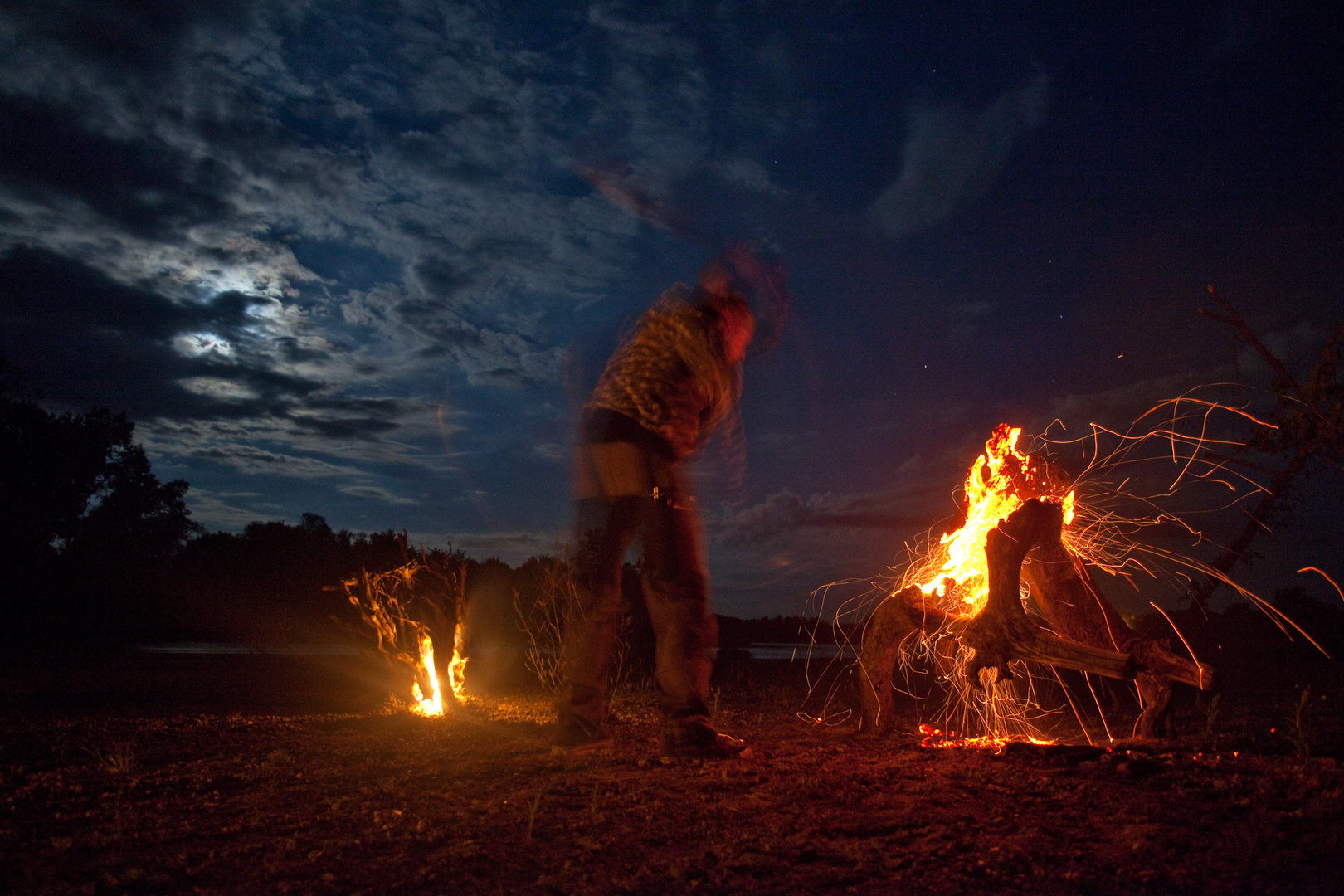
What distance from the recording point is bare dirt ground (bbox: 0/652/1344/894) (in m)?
1.77

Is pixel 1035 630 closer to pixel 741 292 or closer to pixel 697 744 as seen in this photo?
pixel 697 744

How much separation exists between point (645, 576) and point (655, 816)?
1.36 meters

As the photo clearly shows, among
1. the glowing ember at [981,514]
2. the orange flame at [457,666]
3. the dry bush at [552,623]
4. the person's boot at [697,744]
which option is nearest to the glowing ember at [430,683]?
the orange flame at [457,666]

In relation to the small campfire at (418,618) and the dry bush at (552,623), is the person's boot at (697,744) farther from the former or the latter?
the dry bush at (552,623)

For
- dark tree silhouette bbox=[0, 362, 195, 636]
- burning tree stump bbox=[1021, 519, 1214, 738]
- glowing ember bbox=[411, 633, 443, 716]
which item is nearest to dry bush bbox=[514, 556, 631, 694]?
glowing ember bbox=[411, 633, 443, 716]

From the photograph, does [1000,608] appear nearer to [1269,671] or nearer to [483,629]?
[1269,671]

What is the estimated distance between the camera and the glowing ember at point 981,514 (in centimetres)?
383

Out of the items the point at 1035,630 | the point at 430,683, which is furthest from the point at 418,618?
the point at 1035,630

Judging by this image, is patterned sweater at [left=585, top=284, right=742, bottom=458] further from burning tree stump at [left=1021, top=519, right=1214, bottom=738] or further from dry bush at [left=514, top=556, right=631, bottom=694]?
dry bush at [left=514, top=556, right=631, bottom=694]

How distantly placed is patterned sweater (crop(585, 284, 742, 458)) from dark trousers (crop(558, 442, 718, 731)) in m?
0.17

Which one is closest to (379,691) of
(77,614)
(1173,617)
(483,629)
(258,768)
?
(258,768)

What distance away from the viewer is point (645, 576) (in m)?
3.55

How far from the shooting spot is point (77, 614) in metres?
15.8

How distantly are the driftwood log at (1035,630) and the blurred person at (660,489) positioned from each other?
44.2 inches
